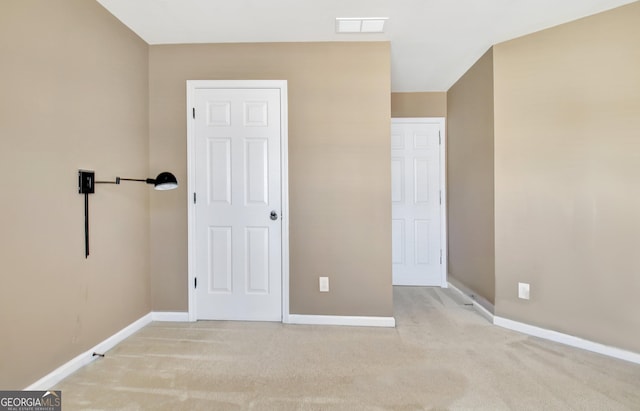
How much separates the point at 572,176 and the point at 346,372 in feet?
7.48

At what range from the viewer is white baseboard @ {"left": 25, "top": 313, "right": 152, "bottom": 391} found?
1.63 metres

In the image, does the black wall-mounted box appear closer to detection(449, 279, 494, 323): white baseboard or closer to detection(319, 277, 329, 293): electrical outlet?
detection(319, 277, 329, 293): electrical outlet

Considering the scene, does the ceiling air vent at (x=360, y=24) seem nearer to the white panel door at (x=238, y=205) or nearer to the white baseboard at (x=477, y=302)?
the white panel door at (x=238, y=205)

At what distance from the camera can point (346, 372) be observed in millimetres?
1832

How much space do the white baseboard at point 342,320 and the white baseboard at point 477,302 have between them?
906 millimetres

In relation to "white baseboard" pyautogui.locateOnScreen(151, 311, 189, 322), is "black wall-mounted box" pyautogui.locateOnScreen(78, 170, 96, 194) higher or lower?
higher

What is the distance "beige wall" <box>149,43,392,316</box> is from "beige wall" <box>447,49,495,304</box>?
0.99m

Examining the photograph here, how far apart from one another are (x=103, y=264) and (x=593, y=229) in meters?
3.68

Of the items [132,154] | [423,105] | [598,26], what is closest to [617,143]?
[598,26]

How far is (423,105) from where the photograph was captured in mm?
3650

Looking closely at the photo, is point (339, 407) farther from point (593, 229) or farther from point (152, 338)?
point (593, 229)

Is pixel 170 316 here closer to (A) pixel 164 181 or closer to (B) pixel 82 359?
(B) pixel 82 359
